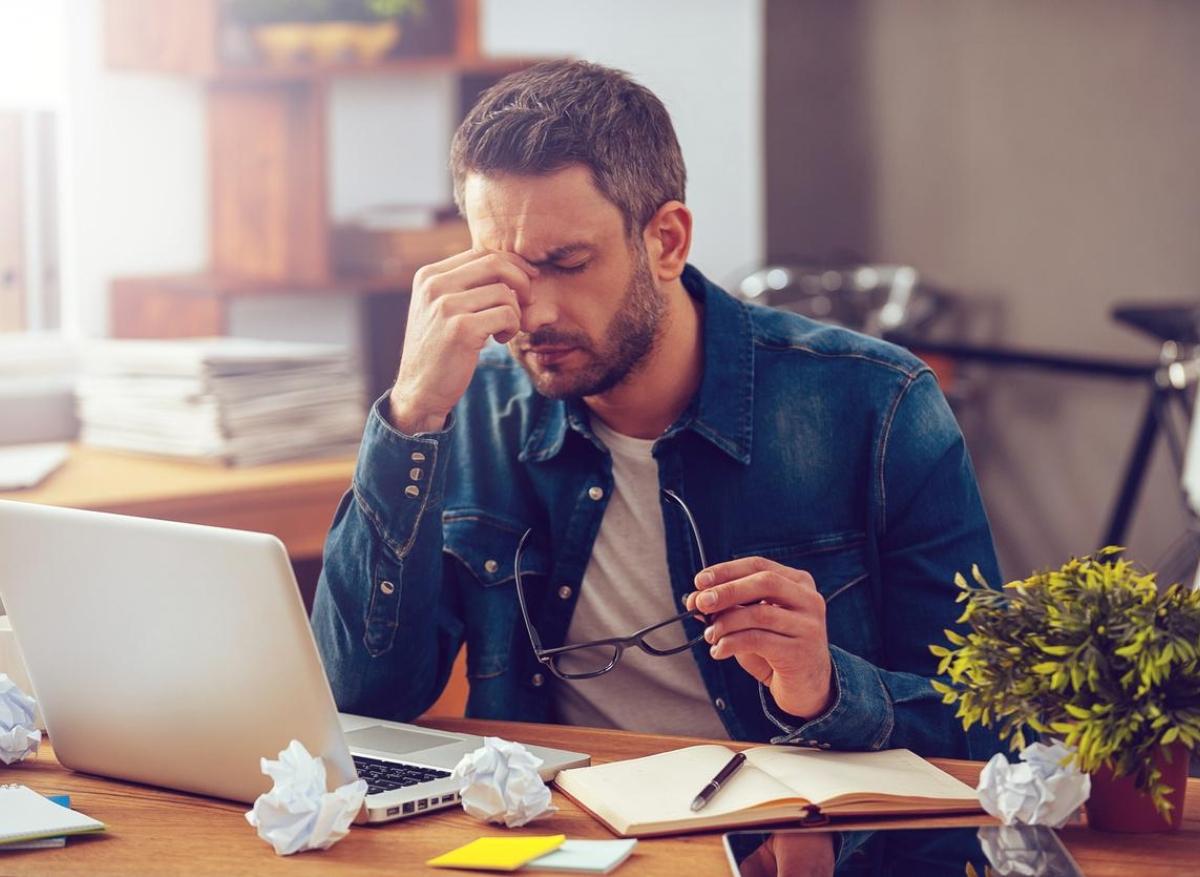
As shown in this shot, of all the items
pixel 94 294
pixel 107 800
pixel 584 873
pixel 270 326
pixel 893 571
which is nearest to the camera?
pixel 584 873

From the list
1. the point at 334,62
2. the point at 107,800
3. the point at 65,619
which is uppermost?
the point at 334,62

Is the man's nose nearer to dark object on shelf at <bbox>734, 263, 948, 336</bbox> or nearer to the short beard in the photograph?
the short beard

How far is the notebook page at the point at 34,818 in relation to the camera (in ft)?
3.87

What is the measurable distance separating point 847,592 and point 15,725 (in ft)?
2.64

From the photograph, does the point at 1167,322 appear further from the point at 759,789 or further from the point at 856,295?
the point at 759,789

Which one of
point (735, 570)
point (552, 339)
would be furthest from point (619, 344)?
point (735, 570)

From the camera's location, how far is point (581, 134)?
170cm

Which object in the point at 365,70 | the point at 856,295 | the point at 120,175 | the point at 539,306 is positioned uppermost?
the point at 365,70

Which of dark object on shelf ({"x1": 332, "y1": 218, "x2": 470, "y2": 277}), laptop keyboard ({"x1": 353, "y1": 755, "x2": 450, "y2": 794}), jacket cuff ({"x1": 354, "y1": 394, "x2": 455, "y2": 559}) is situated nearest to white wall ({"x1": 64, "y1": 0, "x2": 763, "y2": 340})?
dark object on shelf ({"x1": 332, "y1": 218, "x2": 470, "y2": 277})

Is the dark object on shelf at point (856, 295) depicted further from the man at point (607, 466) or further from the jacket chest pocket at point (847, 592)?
the jacket chest pocket at point (847, 592)

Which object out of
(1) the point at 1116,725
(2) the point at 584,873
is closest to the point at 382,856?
(2) the point at 584,873

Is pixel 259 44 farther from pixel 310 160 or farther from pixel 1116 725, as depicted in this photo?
pixel 1116 725

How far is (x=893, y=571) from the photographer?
169 cm

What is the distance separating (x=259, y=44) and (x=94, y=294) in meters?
0.57
